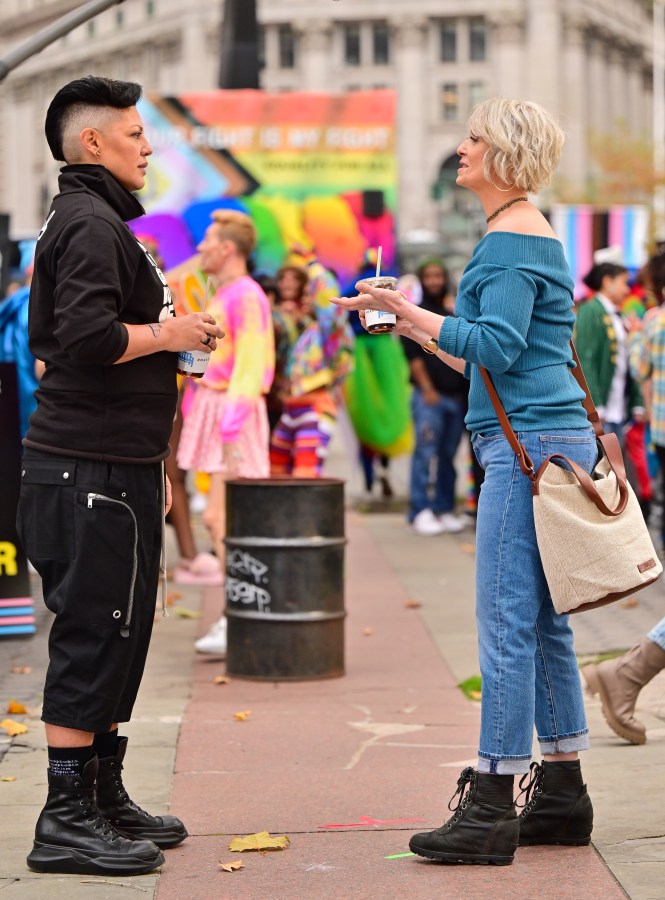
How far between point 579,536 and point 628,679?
5.24 feet

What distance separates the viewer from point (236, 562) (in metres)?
7.49

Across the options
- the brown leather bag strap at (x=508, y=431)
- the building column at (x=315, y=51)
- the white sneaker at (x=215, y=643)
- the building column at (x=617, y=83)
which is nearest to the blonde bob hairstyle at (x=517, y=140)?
the brown leather bag strap at (x=508, y=431)

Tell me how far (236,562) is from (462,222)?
93.6 m

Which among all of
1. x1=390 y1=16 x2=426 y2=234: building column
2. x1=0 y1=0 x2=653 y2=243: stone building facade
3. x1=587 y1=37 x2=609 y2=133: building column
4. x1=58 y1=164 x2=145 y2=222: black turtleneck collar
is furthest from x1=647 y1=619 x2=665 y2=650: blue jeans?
x1=587 y1=37 x2=609 y2=133: building column

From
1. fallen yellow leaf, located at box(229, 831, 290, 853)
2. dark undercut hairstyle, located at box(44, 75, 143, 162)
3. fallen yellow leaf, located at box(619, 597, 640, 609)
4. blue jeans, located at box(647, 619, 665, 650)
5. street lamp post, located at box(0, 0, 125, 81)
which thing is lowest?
fallen yellow leaf, located at box(619, 597, 640, 609)

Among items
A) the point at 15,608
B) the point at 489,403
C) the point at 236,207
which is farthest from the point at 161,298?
the point at 236,207

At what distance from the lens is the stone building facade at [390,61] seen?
101062mm

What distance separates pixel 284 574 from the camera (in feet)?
24.3

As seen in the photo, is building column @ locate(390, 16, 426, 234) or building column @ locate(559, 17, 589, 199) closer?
building column @ locate(559, 17, 589, 199)

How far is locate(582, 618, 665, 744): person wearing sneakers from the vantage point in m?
5.84

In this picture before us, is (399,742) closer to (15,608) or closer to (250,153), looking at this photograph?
(15,608)

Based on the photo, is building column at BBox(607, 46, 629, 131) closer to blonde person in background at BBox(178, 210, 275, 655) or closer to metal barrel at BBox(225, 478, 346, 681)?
blonde person in background at BBox(178, 210, 275, 655)

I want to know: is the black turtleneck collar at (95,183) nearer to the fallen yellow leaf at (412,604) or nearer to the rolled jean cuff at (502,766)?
the rolled jean cuff at (502,766)

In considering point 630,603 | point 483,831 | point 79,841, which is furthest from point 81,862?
point 630,603
